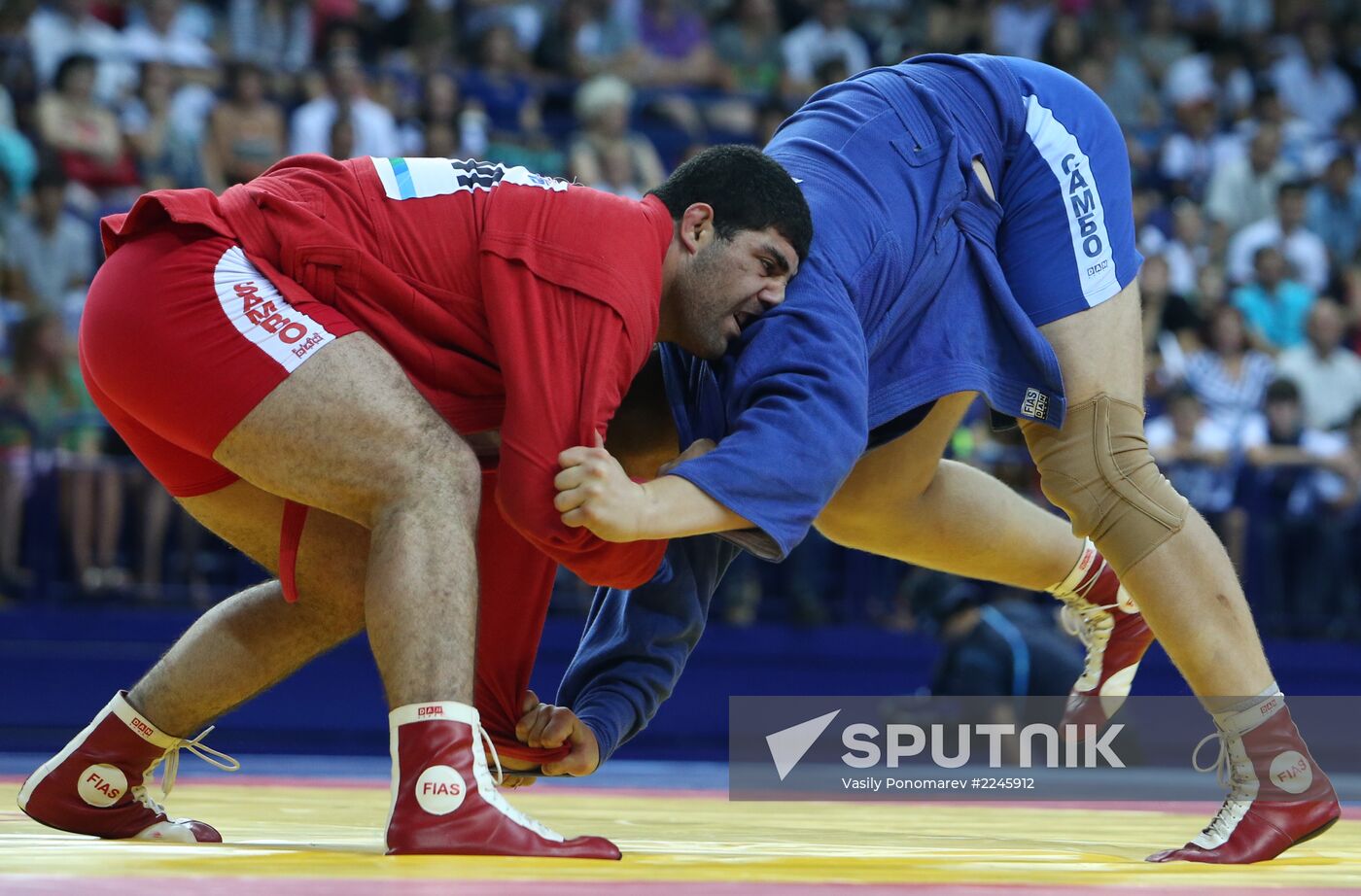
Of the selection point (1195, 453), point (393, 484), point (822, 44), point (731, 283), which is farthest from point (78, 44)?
point (393, 484)

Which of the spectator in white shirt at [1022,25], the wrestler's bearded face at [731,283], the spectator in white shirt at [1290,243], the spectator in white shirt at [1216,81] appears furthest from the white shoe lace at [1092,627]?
the spectator in white shirt at [1216,81]

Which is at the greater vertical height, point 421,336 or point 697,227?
point 697,227

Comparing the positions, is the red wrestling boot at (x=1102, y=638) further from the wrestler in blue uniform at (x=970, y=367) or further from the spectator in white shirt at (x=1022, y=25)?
the spectator in white shirt at (x=1022, y=25)

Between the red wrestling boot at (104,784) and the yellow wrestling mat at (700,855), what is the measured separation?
5 cm

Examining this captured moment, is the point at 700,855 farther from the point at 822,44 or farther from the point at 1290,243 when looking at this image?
the point at 822,44

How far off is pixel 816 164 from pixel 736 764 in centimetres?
377

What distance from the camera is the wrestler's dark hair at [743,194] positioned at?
2600 mm

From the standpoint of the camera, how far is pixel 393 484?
2.32m

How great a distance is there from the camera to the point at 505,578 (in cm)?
280

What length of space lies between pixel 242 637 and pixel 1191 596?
158 centimetres

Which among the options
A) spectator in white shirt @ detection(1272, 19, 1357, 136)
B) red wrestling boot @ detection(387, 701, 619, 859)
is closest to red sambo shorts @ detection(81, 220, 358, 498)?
red wrestling boot @ detection(387, 701, 619, 859)

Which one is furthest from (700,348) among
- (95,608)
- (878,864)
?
(95,608)

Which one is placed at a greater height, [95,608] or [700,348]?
[700,348]

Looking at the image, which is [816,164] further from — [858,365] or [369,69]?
[369,69]
